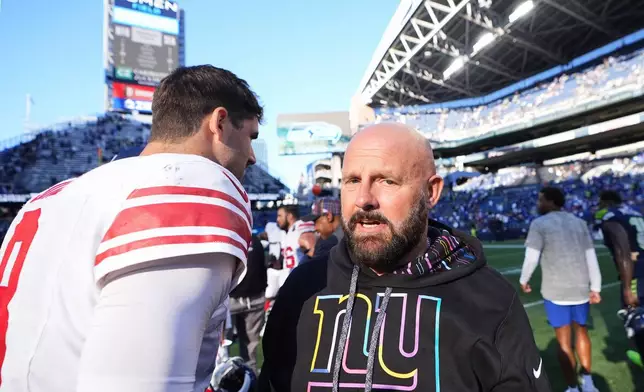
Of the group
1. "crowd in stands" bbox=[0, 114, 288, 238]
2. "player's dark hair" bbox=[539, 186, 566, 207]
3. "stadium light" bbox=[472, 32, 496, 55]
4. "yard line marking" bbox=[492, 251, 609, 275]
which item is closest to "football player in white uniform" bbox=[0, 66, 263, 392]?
"player's dark hair" bbox=[539, 186, 566, 207]

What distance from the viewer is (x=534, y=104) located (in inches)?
1458

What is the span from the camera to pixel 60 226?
0.97 metres

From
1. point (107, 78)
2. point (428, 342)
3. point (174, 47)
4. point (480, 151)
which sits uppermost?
point (174, 47)

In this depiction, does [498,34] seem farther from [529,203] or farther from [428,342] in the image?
[428,342]

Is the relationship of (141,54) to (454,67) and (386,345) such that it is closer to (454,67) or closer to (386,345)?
(454,67)

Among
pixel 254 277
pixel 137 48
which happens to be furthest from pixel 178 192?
pixel 137 48

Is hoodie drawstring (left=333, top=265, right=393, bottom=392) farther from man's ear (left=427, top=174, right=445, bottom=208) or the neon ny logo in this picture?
man's ear (left=427, top=174, right=445, bottom=208)

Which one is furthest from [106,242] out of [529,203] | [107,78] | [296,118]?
[296,118]

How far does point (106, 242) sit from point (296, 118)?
4545 cm

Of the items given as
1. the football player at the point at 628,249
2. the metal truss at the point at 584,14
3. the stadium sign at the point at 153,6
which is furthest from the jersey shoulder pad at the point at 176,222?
the stadium sign at the point at 153,6

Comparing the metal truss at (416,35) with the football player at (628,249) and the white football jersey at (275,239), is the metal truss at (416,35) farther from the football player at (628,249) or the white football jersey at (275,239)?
the football player at (628,249)

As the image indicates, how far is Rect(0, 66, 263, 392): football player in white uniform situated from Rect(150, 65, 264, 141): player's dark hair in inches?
10.7

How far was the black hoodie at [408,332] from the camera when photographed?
4.27 feet

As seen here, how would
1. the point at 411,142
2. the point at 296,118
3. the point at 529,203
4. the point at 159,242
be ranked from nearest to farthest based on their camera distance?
1. the point at 159,242
2. the point at 411,142
3. the point at 529,203
4. the point at 296,118
